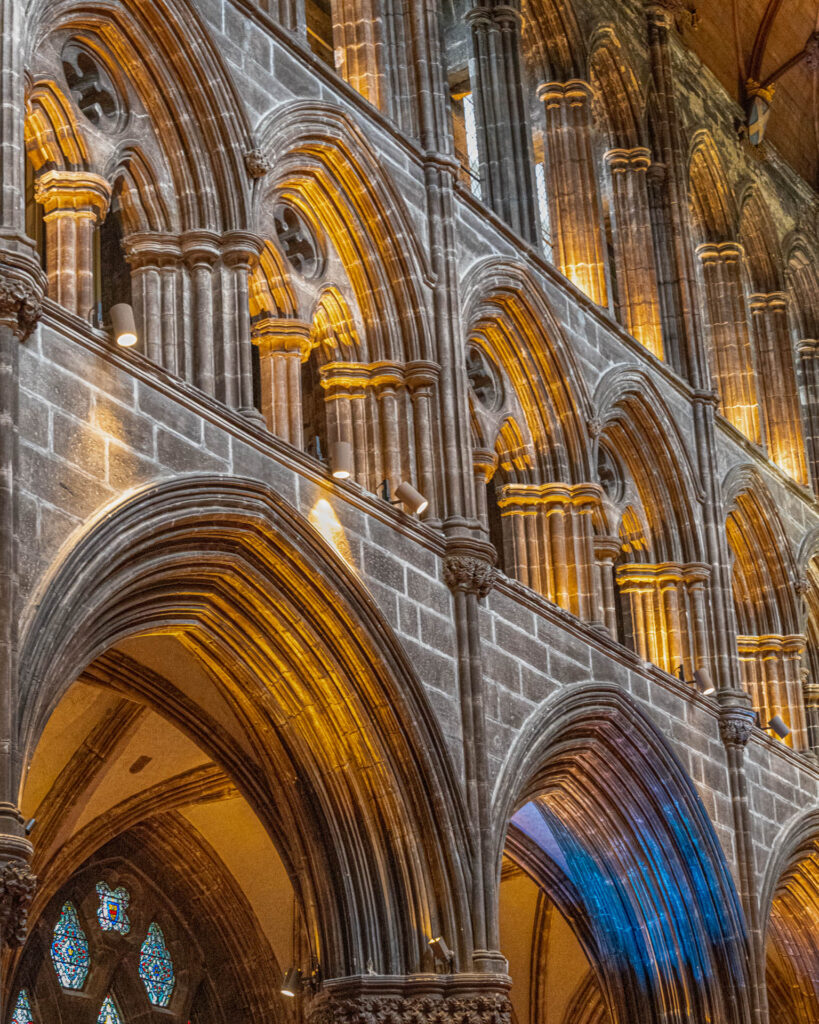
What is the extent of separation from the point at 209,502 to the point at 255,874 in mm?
8880

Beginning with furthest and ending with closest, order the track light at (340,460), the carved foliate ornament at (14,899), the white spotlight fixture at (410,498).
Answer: the white spotlight fixture at (410,498) < the track light at (340,460) < the carved foliate ornament at (14,899)

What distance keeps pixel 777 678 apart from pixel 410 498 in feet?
28.3

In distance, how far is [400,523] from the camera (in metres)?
16.3

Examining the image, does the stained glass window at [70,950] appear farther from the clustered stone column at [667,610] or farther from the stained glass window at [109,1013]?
the clustered stone column at [667,610]

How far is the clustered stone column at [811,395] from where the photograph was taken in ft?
88.8

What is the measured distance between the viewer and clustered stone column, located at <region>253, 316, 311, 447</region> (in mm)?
16094

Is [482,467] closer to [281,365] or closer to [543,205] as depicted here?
[281,365]

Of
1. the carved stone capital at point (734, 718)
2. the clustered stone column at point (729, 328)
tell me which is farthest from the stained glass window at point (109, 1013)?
the clustered stone column at point (729, 328)

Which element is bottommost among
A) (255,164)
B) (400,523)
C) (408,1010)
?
(408,1010)

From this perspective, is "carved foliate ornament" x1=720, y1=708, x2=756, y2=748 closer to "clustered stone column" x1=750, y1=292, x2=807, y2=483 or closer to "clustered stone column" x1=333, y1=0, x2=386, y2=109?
"clustered stone column" x1=750, y1=292, x2=807, y2=483

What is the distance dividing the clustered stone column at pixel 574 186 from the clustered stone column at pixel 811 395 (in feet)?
21.2

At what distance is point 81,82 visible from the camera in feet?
49.2

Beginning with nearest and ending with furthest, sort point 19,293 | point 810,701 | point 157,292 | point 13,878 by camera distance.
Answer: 1. point 13,878
2. point 19,293
3. point 157,292
4. point 810,701

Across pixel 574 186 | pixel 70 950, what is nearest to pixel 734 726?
pixel 574 186
